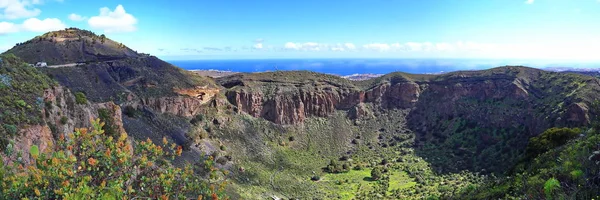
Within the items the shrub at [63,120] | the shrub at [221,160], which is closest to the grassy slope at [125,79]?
the shrub at [221,160]

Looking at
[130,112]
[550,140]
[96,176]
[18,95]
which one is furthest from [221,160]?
[96,176]

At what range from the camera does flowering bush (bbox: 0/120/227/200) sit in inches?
408

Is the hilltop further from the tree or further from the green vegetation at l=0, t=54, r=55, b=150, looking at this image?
the tree

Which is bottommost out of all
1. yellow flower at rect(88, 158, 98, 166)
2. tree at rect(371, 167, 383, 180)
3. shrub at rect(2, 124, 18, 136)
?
tree at rect(371, 167, 383, 180)

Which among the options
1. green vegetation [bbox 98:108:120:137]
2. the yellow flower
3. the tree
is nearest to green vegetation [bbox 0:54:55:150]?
green vegetation [bbox 98:108:120:137]

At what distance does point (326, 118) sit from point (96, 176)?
235ft

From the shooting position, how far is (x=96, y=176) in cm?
1172

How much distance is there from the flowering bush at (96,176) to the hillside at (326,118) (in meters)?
23.3

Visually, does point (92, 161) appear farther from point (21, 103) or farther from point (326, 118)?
point (326, 118)

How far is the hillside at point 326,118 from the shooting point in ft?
171

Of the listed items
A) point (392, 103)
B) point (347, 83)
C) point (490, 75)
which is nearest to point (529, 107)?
point (490, 75)

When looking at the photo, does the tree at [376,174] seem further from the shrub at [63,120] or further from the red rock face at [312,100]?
the shrub at [63,120]

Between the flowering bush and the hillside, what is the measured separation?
2334 cm

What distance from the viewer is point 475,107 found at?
7894cm
